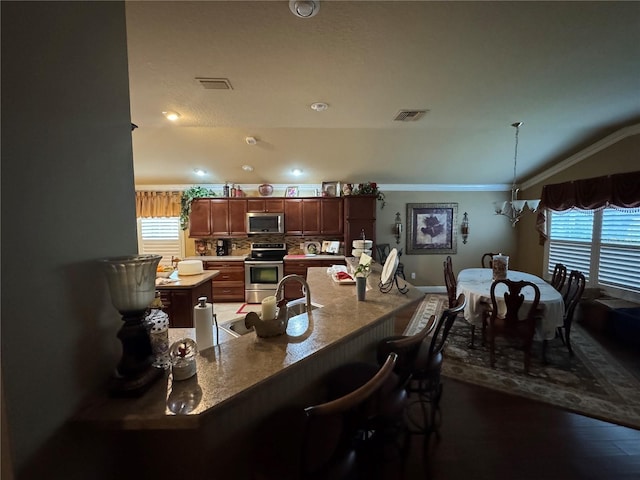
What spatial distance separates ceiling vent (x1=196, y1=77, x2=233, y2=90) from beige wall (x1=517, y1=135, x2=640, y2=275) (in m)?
5.18

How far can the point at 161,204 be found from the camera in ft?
18.4

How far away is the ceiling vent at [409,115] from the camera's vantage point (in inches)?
115

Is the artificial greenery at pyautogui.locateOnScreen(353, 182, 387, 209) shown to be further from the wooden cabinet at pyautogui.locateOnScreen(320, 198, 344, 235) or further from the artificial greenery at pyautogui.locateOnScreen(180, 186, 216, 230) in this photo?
the artificial greenery at pyautogui.locateOnScreen(180, 186, 216, 230)

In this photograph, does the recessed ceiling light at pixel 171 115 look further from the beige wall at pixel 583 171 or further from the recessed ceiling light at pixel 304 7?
the beige wall at pixel 583 171

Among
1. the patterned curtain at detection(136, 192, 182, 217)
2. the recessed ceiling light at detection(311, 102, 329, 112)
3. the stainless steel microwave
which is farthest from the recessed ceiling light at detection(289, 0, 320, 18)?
the patterned curtain at detection(136, 192, 182, 217)

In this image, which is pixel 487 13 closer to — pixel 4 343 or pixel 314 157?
pixel 4 343

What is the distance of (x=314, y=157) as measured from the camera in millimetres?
4824

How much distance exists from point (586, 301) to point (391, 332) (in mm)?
3648

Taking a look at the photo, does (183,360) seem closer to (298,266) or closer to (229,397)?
(229,397)

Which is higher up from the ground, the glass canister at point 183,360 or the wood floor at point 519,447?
the glass canister at point 183,360

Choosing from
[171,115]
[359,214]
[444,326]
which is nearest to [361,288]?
[444,326]

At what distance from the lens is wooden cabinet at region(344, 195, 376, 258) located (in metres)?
5.32

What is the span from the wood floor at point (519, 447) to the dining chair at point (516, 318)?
61cm

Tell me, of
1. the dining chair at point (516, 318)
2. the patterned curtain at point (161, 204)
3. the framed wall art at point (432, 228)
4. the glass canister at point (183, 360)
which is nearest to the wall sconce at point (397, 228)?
the framed wall art at point (432, 228)
